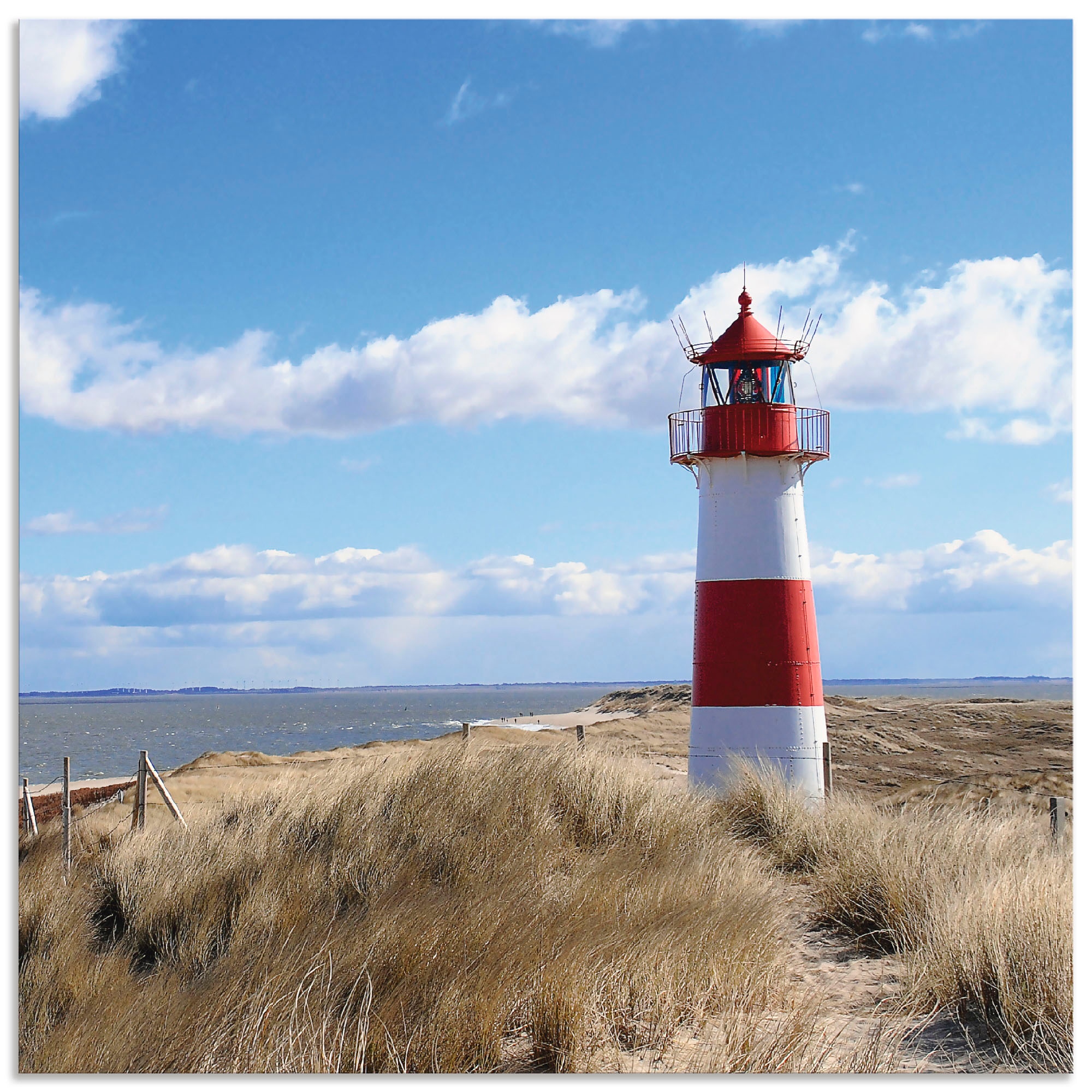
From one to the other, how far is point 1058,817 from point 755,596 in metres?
3.31

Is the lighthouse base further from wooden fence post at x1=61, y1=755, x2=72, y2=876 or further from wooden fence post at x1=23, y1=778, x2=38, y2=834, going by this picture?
wooden fence post at x1=23, y1=778, x2=38, y2=834

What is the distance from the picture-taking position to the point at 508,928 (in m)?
4.88

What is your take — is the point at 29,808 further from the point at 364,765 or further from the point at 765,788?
the point at 765,788

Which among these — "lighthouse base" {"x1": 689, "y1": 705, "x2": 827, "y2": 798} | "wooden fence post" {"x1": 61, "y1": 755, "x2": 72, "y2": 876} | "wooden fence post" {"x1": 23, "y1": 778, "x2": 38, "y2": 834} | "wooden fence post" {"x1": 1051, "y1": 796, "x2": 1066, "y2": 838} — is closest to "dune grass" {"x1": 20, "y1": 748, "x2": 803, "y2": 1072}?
"wooden fence post" {"x1": 61, "y1": 755, "x2": 72, "y2": 876}

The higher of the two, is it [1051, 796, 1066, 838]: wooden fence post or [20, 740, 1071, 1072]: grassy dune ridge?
[20, 740, 1071, 1072]: grassy dune ridge

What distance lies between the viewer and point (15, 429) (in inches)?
158

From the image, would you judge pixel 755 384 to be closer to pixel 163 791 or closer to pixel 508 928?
pixel 508 928

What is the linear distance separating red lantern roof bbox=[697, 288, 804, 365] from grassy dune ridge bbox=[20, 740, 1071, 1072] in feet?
15.3

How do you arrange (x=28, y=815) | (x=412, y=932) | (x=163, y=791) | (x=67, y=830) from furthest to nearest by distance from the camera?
(x=28, y=815) → (x=163, y=791) → (x=67, y=830) → (x=412, y=932)

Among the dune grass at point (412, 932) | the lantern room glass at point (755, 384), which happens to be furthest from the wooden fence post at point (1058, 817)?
the lantern room glass at point (755, 384)

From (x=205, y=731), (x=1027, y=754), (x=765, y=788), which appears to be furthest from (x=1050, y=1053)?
(x=205, y=731)

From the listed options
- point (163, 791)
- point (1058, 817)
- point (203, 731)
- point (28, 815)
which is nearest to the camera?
point (1058, 817)

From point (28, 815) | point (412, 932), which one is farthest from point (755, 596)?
point (28, 815)

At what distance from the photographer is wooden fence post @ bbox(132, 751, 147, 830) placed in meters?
10.7
